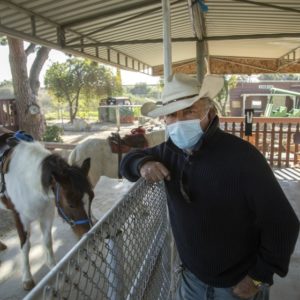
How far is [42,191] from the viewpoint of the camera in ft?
9.82

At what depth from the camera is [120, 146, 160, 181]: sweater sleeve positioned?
1733 millimetres

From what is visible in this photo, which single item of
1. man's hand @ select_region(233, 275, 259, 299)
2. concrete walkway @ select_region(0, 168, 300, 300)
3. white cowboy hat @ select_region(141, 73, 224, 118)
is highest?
white cowboy hat @ select_region(141, 73, 224, 118)

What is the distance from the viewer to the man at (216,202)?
137 centimetres

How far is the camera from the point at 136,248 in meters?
1.88

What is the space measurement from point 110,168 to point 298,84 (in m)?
35.7

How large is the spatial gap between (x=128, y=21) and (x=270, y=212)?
4.92 metres

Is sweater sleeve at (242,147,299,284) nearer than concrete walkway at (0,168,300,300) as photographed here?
Yes

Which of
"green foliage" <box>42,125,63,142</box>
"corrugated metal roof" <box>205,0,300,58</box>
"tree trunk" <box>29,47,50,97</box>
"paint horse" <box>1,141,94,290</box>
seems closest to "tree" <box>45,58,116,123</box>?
"green foliage" <box>42,125,63,142</box>

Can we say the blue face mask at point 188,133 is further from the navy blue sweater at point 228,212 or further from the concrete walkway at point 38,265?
the concrete walkway at point 38,265

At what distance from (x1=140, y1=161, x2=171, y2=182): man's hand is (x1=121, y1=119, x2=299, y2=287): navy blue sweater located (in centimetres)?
6

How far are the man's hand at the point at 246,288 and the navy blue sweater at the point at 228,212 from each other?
0.10ft

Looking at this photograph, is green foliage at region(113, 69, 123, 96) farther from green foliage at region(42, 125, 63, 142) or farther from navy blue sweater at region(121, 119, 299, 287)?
navy blue sweater at region(121, 119, 299, 287)

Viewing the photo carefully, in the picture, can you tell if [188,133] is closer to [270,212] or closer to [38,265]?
[270,212]

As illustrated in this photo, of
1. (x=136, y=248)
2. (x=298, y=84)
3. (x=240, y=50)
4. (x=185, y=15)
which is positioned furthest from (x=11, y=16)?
(x=298, y=84)
